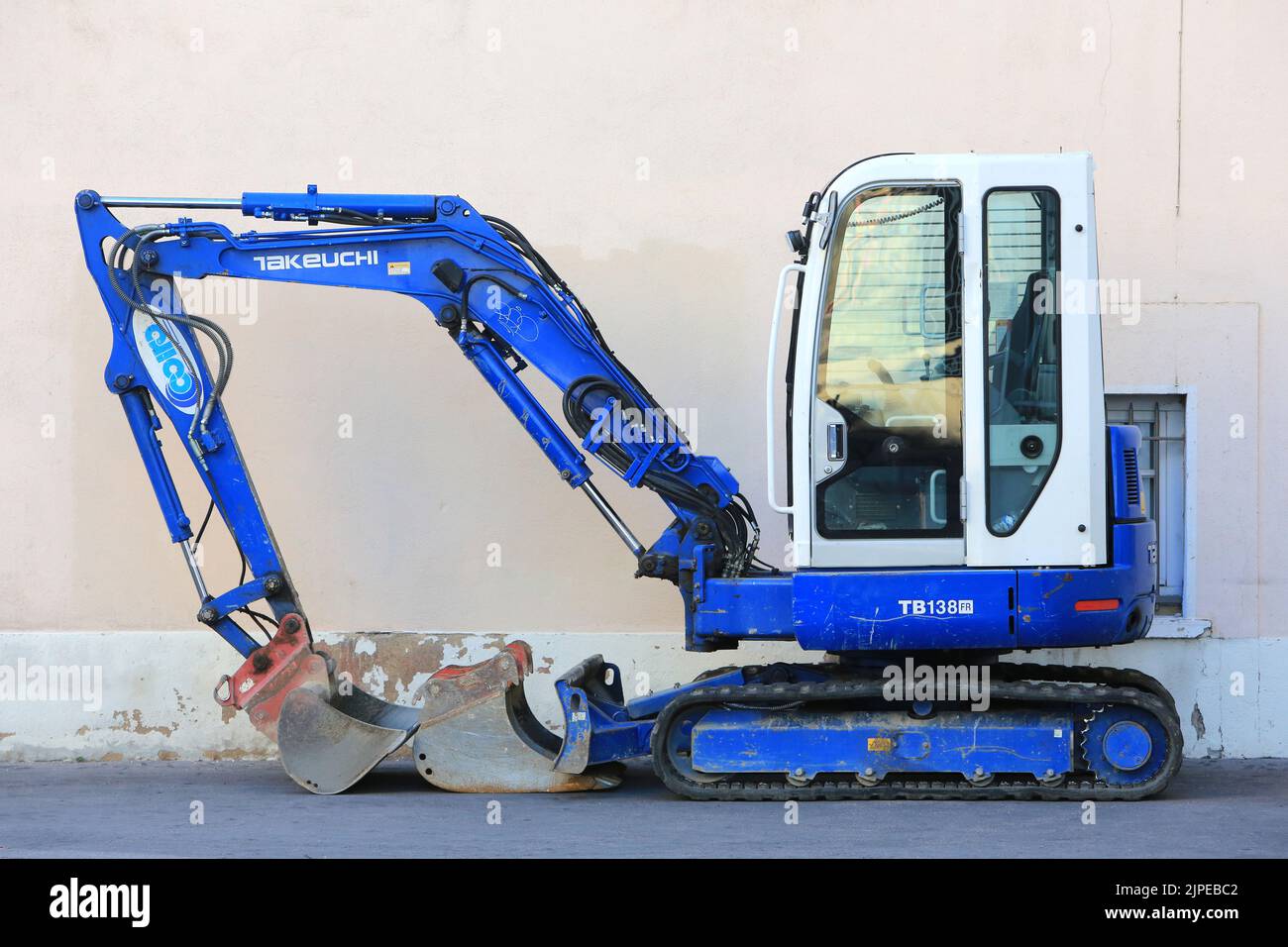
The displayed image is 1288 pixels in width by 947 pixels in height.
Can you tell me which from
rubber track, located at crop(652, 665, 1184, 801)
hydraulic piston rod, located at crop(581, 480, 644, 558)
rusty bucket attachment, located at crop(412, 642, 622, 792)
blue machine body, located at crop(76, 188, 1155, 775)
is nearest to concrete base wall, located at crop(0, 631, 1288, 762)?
blue machine body, located at crop(76, 188, 1155, 775)

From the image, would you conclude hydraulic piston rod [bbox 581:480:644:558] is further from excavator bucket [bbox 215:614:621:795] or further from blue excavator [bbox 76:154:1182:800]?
excavator bucket [bbox 215:614:621:795]

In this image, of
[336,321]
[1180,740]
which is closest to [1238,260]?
[1180,740]

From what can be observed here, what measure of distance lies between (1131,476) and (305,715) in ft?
14.1

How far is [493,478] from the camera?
952cm

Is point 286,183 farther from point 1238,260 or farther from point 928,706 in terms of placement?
point 1238,260

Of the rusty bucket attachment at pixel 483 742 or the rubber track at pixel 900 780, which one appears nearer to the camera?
the rubber track at pixel 900 780

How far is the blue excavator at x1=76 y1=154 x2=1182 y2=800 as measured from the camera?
282 inches

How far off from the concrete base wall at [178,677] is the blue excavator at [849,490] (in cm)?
153

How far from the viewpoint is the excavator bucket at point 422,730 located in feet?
25.2

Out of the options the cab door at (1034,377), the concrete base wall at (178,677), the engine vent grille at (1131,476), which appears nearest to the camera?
the cab door at (1034,377)

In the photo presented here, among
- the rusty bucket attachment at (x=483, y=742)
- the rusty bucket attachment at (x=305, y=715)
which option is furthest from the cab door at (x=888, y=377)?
the rusty bucket attachment at (x=305, y=715)

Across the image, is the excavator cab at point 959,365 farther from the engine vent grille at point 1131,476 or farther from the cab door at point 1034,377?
the engine vent grille at point 1131,476

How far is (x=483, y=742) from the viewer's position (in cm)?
771

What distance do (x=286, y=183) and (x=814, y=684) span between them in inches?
184
